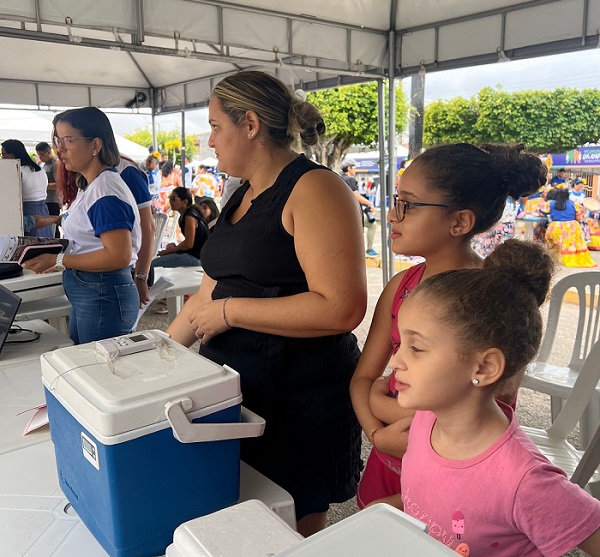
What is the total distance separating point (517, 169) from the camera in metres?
1.33

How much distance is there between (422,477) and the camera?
38.6 inches

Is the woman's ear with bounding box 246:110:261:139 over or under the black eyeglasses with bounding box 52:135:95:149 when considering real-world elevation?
under

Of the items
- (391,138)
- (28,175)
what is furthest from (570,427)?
(28,175)

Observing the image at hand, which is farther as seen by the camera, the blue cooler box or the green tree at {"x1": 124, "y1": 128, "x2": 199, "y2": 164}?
the green tree at {"x1": 124, "y1": 128, "x2": 199, "y2": 164}

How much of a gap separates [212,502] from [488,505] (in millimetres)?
427

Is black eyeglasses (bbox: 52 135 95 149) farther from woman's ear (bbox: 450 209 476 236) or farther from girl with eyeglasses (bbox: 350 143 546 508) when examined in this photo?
woman's ear (bbox: 450 209 476 236)

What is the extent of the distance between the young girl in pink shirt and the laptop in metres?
1.35

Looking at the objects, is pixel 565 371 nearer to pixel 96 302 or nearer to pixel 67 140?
pixel 96 302

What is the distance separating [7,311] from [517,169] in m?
1.58

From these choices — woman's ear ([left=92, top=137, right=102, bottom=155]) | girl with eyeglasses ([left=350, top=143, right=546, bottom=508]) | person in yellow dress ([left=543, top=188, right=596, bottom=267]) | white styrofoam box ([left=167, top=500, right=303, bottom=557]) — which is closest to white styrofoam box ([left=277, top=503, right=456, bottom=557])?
white styrofoam box ([left=167, top=500, right=303, bottom=557])

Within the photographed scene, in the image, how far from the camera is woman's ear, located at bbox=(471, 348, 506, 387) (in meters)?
0.91

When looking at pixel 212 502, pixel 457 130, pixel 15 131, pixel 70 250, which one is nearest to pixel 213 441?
pixel 212 502

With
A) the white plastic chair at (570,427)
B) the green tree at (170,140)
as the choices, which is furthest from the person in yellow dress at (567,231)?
the green tree at (170,140)

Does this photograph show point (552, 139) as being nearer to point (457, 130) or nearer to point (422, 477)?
point (457, 130)
